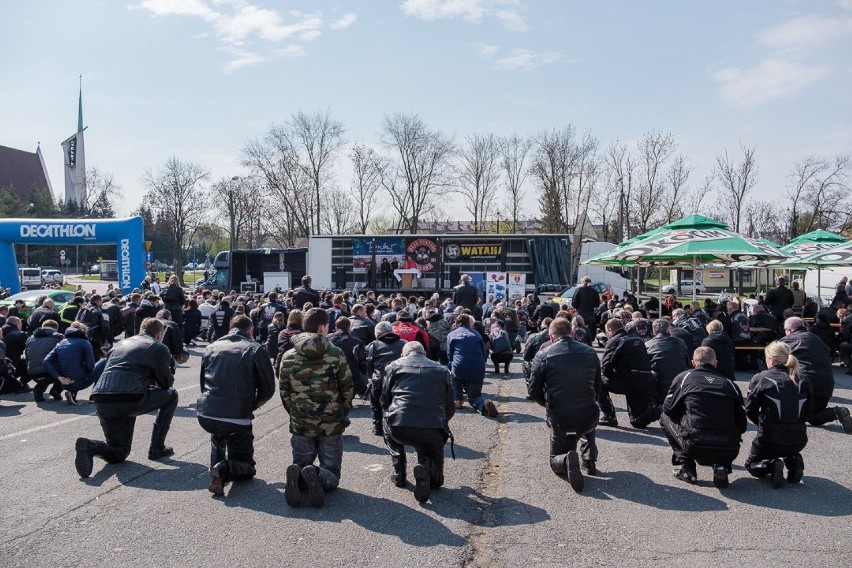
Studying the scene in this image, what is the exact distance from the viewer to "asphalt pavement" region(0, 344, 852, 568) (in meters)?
4.91

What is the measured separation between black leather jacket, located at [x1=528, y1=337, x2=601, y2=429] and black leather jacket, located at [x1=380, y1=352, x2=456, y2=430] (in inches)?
36.9

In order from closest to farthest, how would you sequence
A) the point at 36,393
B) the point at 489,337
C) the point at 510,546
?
1. the point at 510,546
2. the point at 36,393
3. the point at 489,337

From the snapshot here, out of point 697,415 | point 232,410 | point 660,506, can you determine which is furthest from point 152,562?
point 697,415

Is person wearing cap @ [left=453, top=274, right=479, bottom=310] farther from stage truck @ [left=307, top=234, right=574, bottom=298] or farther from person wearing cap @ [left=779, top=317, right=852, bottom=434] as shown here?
stage truck @ [left=307, top=234, right=574, bottom=298]

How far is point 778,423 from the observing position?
21.4ft

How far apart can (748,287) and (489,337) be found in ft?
133

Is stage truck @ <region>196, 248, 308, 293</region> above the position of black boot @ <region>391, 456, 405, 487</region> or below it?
above

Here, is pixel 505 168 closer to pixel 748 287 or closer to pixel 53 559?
pixel 748 287

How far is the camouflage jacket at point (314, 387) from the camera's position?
6.04m

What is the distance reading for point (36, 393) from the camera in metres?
11.1

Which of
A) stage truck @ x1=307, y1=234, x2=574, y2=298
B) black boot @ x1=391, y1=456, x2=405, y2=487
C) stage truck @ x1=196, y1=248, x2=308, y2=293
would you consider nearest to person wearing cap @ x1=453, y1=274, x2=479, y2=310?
black boot @ x1=391, y1=456, x2=405, y2=487

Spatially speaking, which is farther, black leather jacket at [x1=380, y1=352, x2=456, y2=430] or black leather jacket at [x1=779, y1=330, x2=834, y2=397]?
black leather jacket at [x1=779, y1=330, x2=834, y2=397]

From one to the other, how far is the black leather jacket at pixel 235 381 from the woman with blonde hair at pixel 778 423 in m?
4.60

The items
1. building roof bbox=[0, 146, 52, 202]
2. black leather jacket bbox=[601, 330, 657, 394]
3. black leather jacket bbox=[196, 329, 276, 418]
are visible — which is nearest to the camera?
black leather jacket bbox=[196, 329, 276, 418]
